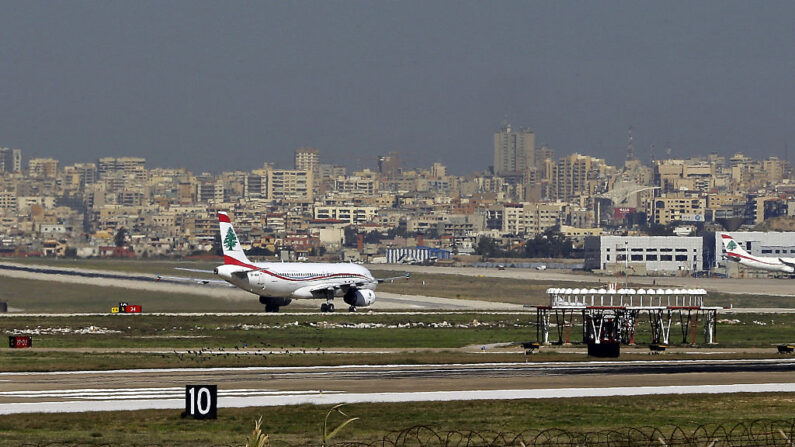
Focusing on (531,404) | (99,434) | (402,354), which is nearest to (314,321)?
(402,354)

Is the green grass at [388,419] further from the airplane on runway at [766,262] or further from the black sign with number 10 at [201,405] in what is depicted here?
the airplane on runway at [766,262]

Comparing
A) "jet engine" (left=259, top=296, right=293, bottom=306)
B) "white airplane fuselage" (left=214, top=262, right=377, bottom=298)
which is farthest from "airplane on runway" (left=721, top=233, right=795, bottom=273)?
"jet engine" (left=259, top=296, right=293, bottom=306)

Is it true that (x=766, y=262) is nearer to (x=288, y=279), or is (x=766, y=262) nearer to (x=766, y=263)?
(x=766, y=263)

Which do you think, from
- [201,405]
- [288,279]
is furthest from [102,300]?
[201,405]

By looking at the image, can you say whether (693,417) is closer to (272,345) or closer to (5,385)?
(5,385)

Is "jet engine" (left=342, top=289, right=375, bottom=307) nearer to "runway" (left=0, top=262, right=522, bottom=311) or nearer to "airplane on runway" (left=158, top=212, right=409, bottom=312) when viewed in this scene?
"airplane on runway" (left=158, top=212, right=409, bottom=312)
